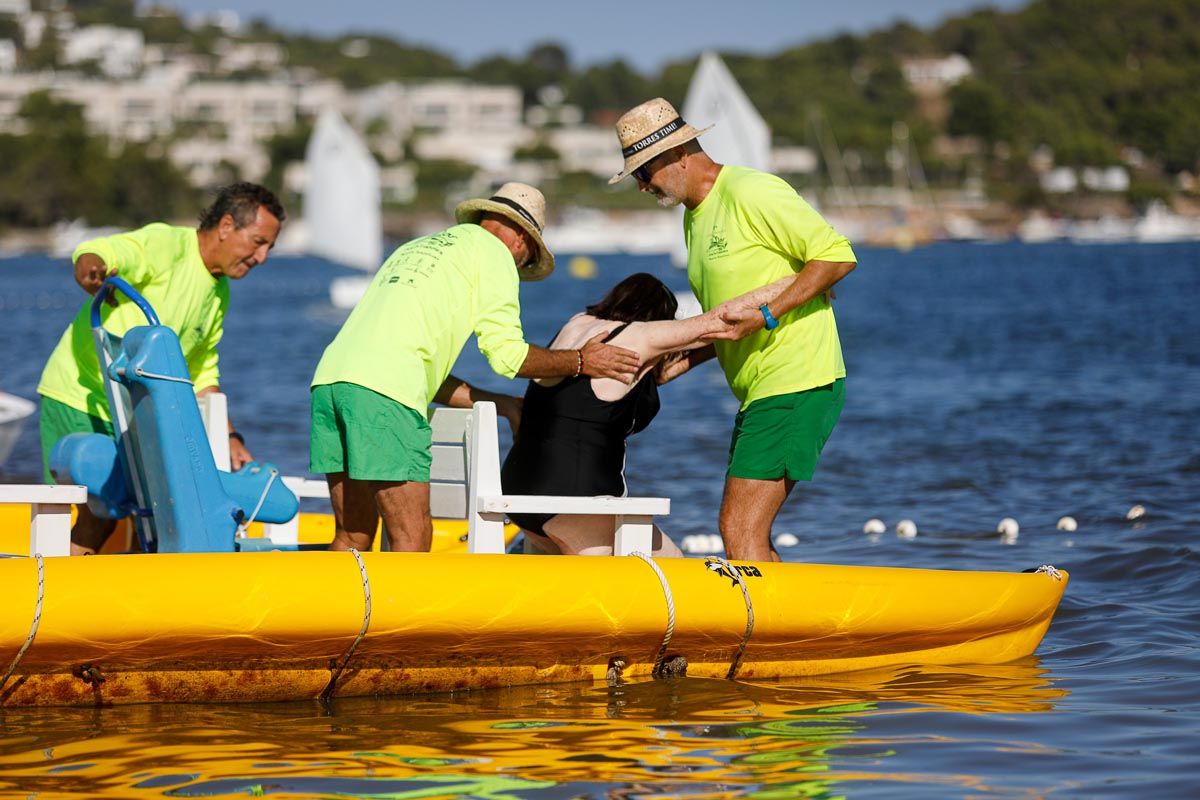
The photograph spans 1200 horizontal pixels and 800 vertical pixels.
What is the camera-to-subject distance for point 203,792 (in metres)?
4.86

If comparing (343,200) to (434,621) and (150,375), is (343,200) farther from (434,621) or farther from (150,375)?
(434,621)

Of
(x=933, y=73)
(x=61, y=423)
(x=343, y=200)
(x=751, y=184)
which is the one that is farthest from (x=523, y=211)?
(x=933, y=73)

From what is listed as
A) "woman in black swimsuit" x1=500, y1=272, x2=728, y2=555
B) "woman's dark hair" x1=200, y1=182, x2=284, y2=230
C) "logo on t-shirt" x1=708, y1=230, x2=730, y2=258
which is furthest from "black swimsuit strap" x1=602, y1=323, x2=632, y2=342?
"woman's dark hair" x1=200, y1=182, x2=284, y2=230

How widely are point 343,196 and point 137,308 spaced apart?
130ft

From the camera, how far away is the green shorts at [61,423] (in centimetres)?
665

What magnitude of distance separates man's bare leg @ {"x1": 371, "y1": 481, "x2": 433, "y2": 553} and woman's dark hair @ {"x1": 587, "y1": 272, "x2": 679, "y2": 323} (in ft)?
2.94

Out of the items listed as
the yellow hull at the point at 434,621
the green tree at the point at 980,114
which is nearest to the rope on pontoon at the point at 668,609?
the yellow hull at the point at 434,621

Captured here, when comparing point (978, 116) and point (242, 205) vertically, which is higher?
point (978, 116)

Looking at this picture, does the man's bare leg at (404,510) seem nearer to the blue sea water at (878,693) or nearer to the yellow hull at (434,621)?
the yellow hull at (434,621)

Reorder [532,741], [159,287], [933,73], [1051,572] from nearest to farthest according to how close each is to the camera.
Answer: [532,741], [159,287], [1051,572], [933,73]

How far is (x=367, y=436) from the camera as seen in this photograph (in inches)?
226

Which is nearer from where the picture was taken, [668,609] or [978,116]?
[668,609]

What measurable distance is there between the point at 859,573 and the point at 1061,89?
171926 millimetres

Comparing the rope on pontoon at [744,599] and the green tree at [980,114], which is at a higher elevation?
the green tree at [980,114]
